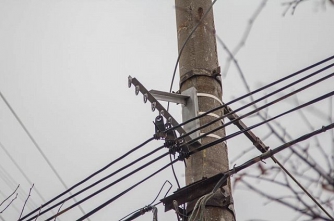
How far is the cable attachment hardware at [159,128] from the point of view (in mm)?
6020

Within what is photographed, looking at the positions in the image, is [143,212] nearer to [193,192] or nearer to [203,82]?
→ [193,192]

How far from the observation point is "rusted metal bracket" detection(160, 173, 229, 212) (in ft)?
17.7

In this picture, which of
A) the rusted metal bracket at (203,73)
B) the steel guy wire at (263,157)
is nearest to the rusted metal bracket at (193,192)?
the steel guy wire at (263,157)

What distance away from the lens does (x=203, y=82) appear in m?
6.32

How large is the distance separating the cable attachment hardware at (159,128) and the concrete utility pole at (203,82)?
354 mm

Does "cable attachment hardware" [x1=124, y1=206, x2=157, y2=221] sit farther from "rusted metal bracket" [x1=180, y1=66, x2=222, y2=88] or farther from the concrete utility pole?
"rusted metal bracket" [x1=180, y1=66, x2=222, y2=88]

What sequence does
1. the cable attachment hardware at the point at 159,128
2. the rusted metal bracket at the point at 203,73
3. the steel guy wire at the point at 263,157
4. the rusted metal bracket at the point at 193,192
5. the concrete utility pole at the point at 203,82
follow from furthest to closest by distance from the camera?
the rusted metal bracket at the point at 203,73 → the cable attachment hardware at the point at 159,128 → the concrete utility pole at the point at 203,82 → the rusted metal bracket at the point at 193,192 → the steel guy wire at the point at 263,157

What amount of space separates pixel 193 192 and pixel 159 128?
2.68 feet

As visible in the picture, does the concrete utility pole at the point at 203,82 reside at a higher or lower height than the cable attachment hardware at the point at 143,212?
higher

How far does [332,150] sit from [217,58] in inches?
142

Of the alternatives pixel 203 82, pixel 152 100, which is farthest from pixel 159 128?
pixel 203 82

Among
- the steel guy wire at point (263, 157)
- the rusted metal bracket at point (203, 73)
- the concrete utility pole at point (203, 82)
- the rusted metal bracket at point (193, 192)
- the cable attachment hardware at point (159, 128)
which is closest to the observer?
the steel guy wire at point (263, 157)

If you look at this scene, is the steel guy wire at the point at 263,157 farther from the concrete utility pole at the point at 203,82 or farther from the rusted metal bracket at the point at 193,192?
the concrete utility pole at the point at 203,82

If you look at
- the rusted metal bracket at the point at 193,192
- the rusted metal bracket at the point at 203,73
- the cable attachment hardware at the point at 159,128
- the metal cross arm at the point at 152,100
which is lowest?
the rusted metal bracket at the point at 193,192
